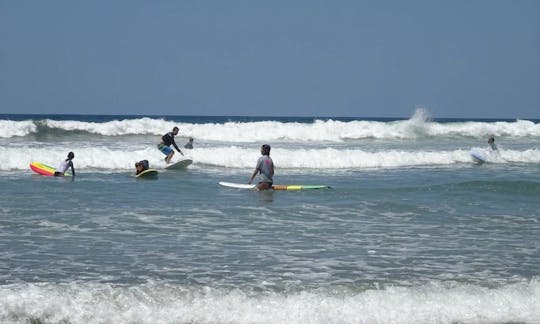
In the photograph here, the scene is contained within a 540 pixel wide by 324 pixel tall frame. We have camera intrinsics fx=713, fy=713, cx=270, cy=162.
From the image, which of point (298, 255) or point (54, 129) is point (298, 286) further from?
point (54, 129)

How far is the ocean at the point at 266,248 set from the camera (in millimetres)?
7312

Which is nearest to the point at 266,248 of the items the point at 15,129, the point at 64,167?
the point at 64,167

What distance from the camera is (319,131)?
42375 mm

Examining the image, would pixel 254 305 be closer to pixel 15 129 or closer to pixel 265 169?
pixel 265 169

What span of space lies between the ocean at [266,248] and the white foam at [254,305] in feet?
0.05

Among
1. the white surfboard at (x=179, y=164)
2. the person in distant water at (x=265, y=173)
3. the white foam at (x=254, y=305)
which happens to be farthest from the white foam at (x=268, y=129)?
the white foam at (x=254, y=305)

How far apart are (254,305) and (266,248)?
105 inches

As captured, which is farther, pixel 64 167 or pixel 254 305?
pixel 64 167

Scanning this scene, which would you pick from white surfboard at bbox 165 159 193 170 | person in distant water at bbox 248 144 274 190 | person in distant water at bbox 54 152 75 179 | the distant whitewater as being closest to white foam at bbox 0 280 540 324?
person in distant water at bbox 248 144 274 190

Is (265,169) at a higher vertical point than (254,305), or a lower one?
higher

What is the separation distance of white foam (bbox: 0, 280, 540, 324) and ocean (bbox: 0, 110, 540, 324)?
0.01 meters

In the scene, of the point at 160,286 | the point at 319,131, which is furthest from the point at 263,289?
the point at 319,131

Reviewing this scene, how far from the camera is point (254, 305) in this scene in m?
7.32

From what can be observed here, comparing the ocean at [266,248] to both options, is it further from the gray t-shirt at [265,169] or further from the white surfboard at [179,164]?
the white surfboard at [179,164]
